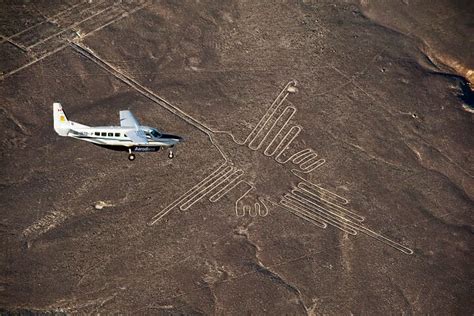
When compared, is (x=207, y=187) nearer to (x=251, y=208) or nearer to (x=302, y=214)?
(x=251, y=208)

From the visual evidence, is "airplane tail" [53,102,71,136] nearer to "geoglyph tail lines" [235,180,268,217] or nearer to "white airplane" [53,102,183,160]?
"white airplane" [53,102,183,160]

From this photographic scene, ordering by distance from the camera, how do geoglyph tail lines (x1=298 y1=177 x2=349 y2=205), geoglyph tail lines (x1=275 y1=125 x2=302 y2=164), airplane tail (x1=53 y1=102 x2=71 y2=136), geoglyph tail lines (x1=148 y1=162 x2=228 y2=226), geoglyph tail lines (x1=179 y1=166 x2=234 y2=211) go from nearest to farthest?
geoglyph tail lines (x1=148 y1=162 x2=228 y2=226) → airplane tail (x1=53 y1=102 x2=71 y2=136) → geoglyph tail lines (x1=179 y1=166 x2=234 y2=211) → geoglyph tail lines (x1=298 y1=177 x2=349 y2=205) → geoglyph tail lines (x1=275 y1=125 x2=302 y2=164)

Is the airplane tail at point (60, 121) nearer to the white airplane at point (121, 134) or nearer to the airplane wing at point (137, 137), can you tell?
the white airplane at point (121, 134)

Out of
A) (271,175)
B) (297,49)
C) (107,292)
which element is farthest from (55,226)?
(297,49)

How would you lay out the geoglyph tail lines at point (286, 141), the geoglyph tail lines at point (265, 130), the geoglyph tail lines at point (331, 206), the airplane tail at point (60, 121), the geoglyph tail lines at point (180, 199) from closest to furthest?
the geoglyph tail lines at point (180, 199), the airplane tail at point (60, 121), the geoglyph tail lines at point (331, 206), the geoglyph tail lines at point (286, 141), the geoglyph tail lines at point (265, 130)

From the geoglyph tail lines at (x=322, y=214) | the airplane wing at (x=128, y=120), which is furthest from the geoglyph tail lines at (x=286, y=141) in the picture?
the airplane wing at (x=128, y=120)

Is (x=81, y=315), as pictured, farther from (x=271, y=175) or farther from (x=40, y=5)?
(x=40, y=5)

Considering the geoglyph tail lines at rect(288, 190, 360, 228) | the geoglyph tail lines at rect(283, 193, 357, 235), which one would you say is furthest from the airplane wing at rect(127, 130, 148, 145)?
the geoglyph tail lines at rect(288, 190, 360, 228)

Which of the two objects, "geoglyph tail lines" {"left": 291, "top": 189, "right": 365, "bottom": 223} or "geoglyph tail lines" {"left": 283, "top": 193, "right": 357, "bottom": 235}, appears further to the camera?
"geoglyph tail lines" {"left": 291, "top": 189, "right": 365, "bottom": 223}
